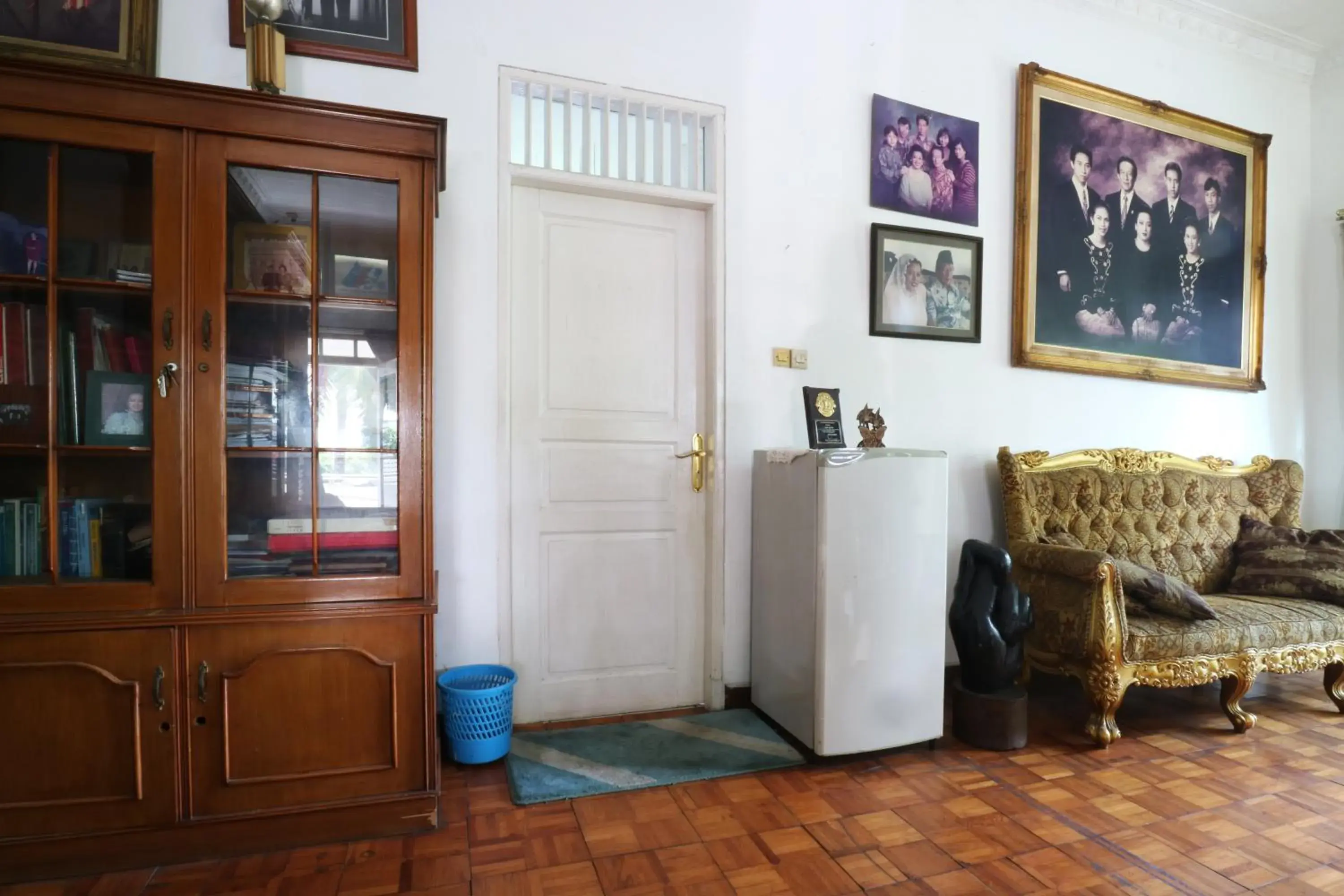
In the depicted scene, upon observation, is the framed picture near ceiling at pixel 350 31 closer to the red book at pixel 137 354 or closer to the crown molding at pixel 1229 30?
the red book at pixel 137 354

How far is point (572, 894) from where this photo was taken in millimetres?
1559

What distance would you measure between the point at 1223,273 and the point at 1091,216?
1.05m

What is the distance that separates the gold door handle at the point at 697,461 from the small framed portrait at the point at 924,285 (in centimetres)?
94

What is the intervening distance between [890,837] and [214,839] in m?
1.77

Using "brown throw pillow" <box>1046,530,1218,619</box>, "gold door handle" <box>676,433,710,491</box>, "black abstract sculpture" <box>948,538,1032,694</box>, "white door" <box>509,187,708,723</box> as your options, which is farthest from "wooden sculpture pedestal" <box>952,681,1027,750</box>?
"gold door handle" <box>676,433,710,491</box>

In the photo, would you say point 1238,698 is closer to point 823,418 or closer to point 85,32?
point 823,418

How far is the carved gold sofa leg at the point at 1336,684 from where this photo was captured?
2.78 metres

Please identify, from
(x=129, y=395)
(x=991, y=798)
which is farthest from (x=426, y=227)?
(x=991, y=798)

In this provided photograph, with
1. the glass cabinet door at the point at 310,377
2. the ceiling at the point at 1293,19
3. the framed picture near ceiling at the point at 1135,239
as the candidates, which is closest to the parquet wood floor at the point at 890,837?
the glass cabinet door at the point at 310,377

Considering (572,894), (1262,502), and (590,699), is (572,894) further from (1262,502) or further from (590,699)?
(1262,502)

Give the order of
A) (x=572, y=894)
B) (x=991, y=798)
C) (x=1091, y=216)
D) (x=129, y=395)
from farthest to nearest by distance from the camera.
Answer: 1. (x=1091, y=216)
2. (x=991, y=798)
3. (x=129, y=395)
4. (x=572, y=894)

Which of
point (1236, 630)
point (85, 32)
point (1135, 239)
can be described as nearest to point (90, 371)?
point (85, 32)

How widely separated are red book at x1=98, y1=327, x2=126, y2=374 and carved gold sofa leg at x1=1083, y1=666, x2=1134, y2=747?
3.23 meters

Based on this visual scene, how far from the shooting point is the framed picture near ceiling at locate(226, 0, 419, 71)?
7.23 ft
